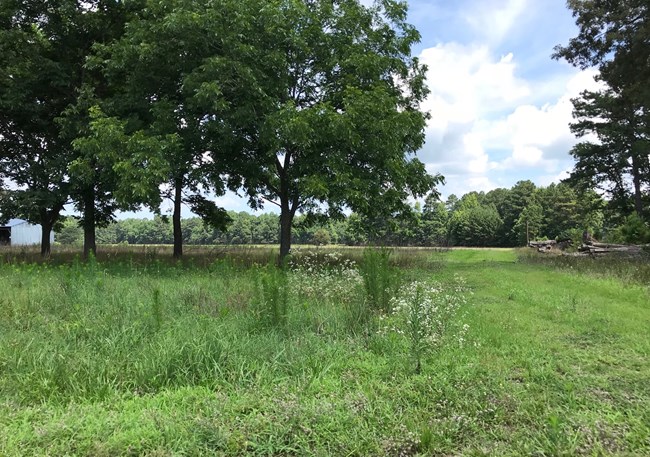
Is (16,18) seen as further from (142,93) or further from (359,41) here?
(359,41)

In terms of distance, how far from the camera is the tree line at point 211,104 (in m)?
11.9

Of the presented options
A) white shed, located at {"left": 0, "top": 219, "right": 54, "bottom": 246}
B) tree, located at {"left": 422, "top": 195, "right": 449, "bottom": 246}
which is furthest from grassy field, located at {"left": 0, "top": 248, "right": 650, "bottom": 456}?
tree, located at {"left": 422, "top": 195, "right": 449, "bottom": 246}

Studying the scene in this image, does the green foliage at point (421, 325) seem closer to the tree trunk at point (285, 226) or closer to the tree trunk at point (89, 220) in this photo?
the tree trunk at point (285, 226)

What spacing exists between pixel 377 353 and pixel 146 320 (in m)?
2.84

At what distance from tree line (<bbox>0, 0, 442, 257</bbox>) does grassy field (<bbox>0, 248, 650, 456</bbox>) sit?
5902mm

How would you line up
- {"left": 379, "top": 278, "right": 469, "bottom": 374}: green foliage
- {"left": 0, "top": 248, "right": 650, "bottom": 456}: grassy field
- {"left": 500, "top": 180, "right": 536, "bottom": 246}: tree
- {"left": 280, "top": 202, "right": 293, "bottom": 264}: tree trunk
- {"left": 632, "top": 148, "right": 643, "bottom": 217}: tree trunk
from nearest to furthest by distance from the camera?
{"left": 0, "top": 248, "right": 650, "bottom": 456}: grassy field < {"left": 379, "top": 278, "right": 469, "bottom": 374}: green foliage < {"left": 280, "top": 202, "right": 293, "bottom": 264}: tree trunk < {"left": 632, "top": 148, "right": 643, "bottom": 217}: tree trunk < {"left": 500, "top": 180, "right": 536, "bottom": 246}: tree

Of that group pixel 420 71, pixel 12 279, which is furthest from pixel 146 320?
pixel 420 71

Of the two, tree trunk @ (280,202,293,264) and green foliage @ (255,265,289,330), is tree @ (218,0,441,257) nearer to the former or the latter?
tree trunk @ (280,202,293,264)

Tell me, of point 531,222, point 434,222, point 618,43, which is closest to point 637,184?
point 618,43

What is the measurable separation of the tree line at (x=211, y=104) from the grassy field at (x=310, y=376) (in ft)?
19.4

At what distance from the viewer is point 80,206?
1822 cm

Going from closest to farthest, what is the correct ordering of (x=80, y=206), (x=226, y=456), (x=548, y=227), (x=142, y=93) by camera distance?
1. (x=226, y=456)
2. (x=142, y=93)
3. (x=80, y=206)
4. (x=548, y=227)

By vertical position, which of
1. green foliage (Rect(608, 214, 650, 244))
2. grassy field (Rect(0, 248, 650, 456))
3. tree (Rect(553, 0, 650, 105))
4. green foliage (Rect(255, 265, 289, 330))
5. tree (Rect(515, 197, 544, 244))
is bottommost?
grassy field (Rect(0, 248, 650, 456))

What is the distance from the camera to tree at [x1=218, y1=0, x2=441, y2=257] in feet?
40.6
